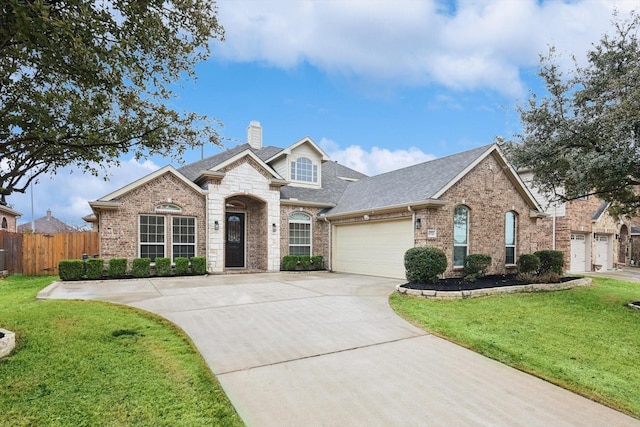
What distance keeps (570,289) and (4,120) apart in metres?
14.9

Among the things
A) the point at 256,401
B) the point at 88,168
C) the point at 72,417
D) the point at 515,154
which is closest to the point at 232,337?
the point at 256,401

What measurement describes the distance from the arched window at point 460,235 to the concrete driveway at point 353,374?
5932 millimetres

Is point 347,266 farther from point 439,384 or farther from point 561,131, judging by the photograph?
point 439,384

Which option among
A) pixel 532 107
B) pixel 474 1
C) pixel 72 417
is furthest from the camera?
Answer: pixel 532 107

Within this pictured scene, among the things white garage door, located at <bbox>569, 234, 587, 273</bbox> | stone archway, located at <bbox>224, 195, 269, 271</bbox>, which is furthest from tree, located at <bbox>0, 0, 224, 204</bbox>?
white garage door, located at <bbox>569, 234, 587, 273</bbox>

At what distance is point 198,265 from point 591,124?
44.7ft

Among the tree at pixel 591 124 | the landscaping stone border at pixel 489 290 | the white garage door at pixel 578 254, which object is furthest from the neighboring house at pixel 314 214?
the white garage door at pixel 578 254

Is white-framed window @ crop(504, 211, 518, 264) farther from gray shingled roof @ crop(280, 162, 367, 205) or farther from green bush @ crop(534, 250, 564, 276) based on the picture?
gray shingled roof @ crop(280, 162, 367, 205)

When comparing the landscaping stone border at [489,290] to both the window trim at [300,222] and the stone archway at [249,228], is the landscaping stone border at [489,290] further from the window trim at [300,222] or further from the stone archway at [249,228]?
the stone archway at [249,228]

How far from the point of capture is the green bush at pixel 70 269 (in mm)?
12258

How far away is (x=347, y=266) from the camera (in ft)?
54.2

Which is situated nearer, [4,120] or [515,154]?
[4,120]

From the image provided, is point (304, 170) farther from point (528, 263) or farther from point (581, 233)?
point (581, 233)

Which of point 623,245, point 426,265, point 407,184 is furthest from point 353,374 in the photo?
point 623,245
